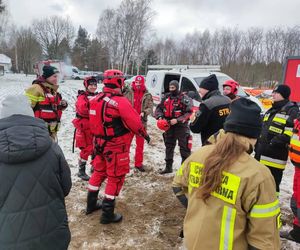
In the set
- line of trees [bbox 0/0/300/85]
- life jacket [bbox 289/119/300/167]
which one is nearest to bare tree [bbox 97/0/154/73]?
line of trees [bbox 0/0/300/85]

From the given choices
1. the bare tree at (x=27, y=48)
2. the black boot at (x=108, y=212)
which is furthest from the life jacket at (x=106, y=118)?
the bare tree at (x=27, y=48)

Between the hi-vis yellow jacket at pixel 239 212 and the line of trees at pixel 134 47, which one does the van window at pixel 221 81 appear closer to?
the hi-vis yellow jacket at pixel 239 212

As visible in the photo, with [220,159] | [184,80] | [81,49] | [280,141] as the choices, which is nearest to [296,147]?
[280,141]

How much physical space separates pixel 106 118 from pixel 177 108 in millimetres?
2194

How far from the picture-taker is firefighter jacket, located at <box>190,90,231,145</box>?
12.0 feet

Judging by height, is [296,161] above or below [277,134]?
below

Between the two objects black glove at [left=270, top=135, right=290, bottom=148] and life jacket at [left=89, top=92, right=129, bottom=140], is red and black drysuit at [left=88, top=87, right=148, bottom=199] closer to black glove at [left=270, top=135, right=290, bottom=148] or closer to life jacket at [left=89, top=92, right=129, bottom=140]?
life jacket at [left=89, top=92, right=129, bottom=140]

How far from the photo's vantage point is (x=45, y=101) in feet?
14.5

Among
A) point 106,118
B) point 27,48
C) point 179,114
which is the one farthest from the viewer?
point 27,48

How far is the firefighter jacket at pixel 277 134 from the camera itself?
3955 millimetres

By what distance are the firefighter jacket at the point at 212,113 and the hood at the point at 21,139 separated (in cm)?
224

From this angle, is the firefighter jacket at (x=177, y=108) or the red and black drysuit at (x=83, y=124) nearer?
the red and black drysuit at (x=83, y=124)

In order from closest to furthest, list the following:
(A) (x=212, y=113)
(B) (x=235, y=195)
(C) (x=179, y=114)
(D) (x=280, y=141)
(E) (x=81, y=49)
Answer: (B) (x=235, y=195)
(A) (x=212, y=113)
(D) (x=280, y=141)
(C) (x=179, y=114)
(E) (x=81, y=49)

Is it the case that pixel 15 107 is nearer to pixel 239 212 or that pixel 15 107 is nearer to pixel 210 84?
pixel 239 212
